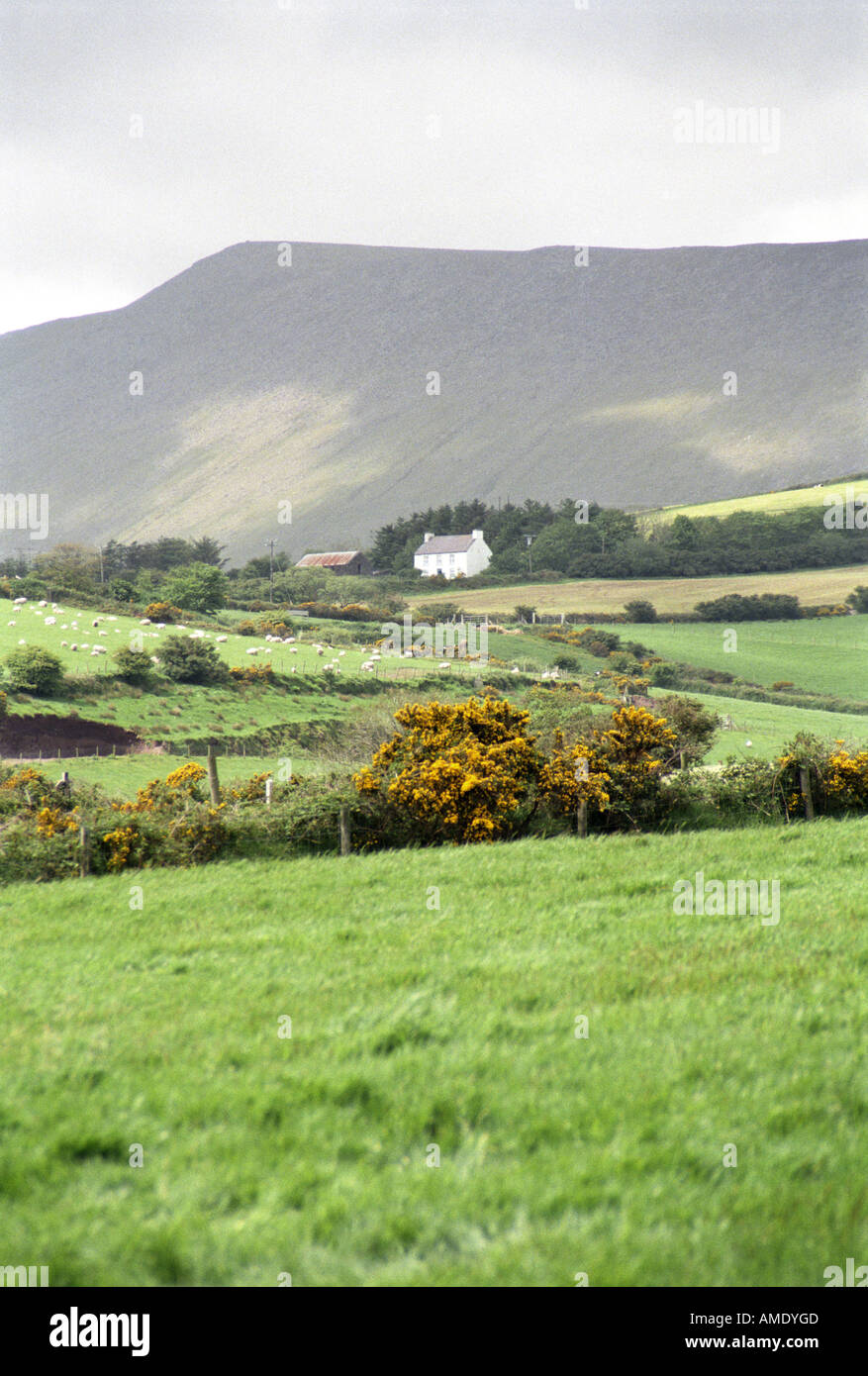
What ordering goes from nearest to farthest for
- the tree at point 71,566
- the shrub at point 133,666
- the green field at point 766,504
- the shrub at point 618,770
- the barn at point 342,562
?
1. the shrub at point 618,770
2. the shrub at point 133,666
3. the tree at point 71,566
4. the barn at point 342,562
5. the green field at point 766,504

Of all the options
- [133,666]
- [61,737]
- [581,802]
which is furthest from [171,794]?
[133,666]

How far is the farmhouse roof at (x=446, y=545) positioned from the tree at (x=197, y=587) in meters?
21.7

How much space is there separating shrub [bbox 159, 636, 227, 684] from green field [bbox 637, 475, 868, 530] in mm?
55687

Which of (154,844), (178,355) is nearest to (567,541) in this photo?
(154,844)

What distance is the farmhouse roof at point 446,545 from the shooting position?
83.8 meters

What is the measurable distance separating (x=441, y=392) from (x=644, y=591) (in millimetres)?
85896

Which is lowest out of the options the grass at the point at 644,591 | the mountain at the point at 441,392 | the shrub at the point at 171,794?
the shrub at the point at 171,794

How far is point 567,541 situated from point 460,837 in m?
70.9

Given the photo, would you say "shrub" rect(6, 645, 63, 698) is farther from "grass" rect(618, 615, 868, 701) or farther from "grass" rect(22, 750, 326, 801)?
"grass" rect(618, 615, 868, 701)
